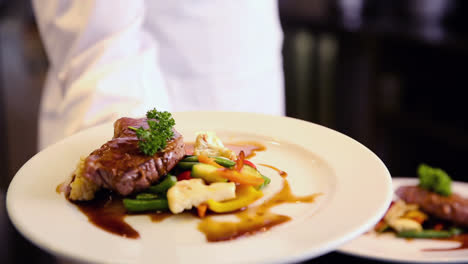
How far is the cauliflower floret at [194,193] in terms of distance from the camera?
118cm

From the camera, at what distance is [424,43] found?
462cm

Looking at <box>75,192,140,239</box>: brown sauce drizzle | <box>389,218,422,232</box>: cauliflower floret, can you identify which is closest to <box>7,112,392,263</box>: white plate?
<box>75,192,140,239</box>: brown sauce drizzle

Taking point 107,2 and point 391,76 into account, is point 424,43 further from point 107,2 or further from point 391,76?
point 107,2

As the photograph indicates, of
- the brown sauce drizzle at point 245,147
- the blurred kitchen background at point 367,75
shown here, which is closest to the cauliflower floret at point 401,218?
the brown sauce drizzle at point 245,147

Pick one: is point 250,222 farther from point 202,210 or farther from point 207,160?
point 207,160

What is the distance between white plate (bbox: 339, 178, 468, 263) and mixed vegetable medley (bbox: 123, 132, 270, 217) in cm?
85

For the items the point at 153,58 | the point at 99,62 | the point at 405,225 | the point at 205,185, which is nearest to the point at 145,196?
the point at 205,185

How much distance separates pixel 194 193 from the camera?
1204mm

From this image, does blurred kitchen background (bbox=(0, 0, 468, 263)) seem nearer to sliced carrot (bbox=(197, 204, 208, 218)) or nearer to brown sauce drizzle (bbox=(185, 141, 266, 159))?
brown sauce drizzle (bbox=(185, 141, 266, 159))

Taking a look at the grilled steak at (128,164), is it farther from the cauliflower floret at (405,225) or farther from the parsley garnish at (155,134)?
the cauliflower floret at (405,225)

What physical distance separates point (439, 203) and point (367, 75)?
10.0ft

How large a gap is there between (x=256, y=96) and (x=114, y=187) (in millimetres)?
1763

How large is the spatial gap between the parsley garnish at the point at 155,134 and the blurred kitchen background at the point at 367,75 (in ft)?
11.7

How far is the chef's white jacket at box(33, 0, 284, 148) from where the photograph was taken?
208cm
